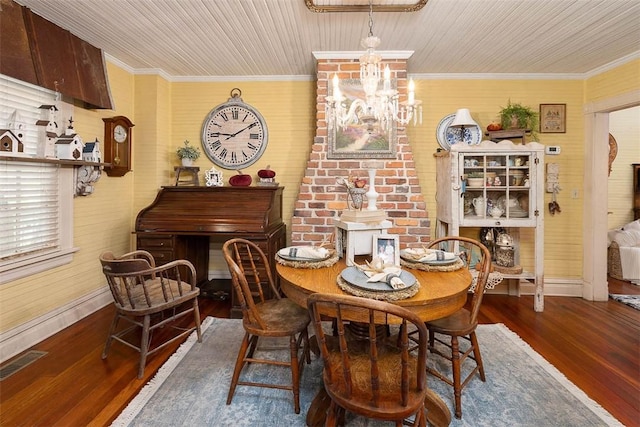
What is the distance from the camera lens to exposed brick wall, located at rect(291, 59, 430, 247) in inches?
130

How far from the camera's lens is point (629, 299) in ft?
11.8

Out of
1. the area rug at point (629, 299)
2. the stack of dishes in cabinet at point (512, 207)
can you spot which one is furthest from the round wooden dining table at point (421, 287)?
the area rug at point (629, 299)

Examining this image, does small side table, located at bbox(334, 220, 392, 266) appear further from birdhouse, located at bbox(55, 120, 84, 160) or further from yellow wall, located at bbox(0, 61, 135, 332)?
yellow wall, located at bbox(0, 61, 135, 332)

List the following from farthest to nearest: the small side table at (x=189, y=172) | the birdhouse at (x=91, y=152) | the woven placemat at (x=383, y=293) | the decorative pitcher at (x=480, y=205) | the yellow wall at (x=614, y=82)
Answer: the small side table at (x=189, y=172) < the decorative pitcher at (x=480, y=205) < the yellow wall at (x=614, y=82) < the birdhouse at (x=91, y=152) < the woven placemat at (x=383, y=293)

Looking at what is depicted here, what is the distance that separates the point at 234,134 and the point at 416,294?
3175mm

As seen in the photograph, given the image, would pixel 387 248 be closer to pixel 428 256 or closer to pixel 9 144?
pixel 428 256

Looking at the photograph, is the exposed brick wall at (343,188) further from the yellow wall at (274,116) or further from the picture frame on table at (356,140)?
the yellow wall at (274,116)

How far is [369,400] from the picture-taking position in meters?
1.26

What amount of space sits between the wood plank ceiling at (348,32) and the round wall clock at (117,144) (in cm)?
67

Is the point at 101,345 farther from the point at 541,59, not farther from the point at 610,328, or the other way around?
A: the point at 541,59

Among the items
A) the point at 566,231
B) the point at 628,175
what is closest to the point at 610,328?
the point at 566,231

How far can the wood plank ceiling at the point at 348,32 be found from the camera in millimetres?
2391

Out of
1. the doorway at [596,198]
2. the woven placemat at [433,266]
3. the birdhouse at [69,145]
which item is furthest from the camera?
the doorway at [596,198]

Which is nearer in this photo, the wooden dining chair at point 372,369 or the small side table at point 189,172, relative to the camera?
the wooden dining chair at point 372,369
